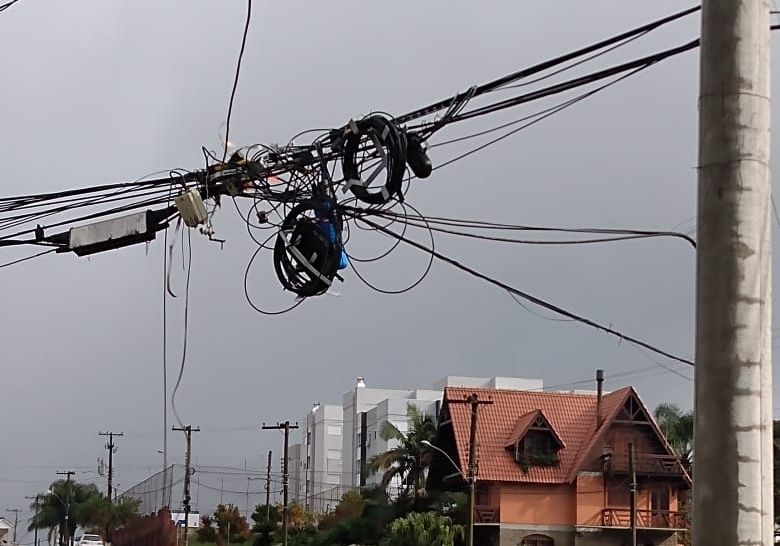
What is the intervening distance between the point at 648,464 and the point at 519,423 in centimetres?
576

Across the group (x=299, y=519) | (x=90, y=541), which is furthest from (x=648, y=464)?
(x=90, y=541)

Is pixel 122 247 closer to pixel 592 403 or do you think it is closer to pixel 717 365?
pixel 717 365

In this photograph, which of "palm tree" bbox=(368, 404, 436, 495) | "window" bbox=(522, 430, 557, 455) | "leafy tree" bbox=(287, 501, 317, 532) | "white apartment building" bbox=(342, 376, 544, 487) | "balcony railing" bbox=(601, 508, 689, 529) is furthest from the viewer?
"white apartment building" bbox=(342, 376, 544, 487)

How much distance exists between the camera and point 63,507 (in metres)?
104

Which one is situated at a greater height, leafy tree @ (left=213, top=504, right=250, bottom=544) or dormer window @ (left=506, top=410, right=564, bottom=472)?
dormer window @ (left=506, top=410, right=564, bottom=472)

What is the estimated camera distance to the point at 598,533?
175 feet

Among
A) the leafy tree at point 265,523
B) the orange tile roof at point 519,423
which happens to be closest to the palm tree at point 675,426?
the orange tile roof at point 519,423

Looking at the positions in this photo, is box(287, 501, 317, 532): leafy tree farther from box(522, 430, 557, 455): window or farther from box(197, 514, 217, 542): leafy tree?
box(522, 430, 557, 455): window

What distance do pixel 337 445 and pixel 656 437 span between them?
6564 centimetres

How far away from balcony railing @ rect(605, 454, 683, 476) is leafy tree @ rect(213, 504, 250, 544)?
25153mm

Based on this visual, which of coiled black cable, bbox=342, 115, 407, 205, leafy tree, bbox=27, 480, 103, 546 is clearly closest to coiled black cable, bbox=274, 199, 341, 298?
coiled black cable, bbox=342, 115, 407, 205

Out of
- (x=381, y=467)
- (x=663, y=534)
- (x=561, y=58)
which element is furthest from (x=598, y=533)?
(x=561, y=58)

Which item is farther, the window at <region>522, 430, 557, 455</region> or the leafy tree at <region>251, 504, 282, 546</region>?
the leafy tree at <region>251, 504, 282, 546</region>

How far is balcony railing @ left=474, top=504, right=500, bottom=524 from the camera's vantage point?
52875 millimetres
